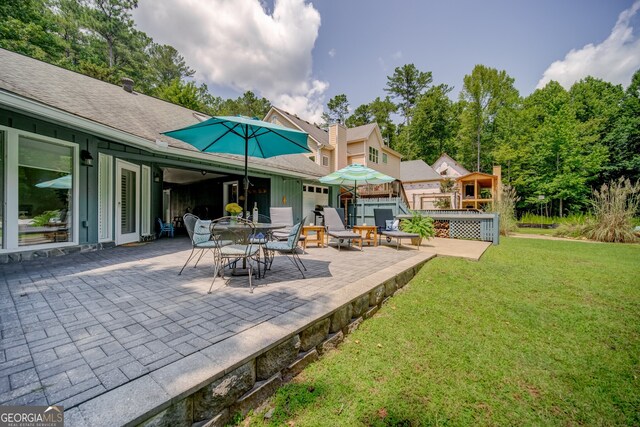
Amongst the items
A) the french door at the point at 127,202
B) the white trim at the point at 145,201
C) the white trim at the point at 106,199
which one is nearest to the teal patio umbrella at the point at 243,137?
the white trim at the point at 106,199

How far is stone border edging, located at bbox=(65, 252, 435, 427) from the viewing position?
48.6 inches

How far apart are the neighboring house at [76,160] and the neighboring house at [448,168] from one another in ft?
75.8

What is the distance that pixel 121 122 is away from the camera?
18.8 ft

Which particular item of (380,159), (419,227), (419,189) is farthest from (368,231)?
(419,189)

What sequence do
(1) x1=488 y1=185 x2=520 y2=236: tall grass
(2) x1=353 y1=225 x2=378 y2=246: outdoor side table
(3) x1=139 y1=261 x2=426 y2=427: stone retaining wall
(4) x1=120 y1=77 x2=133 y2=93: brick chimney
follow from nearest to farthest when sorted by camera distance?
1. (3) x1=139 y1=261 x2=426 y2=427: stone retaining wall
2. (2) x1=353 y1=225 x2=378 y2=246: outdoor side table
3. (4) x1=120 y1=77 x2=133 y2=93: brick chimney
4. (1) x1=488 y1=185 x2=520 y2=236: tall grass

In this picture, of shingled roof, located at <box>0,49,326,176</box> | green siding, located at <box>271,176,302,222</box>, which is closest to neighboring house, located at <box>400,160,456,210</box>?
green siding, located at <box>271,176,302,222</box>

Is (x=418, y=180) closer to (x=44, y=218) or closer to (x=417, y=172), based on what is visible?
(x=417, y=172)

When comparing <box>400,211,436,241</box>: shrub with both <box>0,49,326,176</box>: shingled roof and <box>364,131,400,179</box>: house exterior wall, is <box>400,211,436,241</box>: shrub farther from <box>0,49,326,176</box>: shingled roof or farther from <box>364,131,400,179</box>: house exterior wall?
<box>364,131,400,179</box>: house exterior wall

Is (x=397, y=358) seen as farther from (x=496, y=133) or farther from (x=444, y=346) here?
(x=496, y=133)

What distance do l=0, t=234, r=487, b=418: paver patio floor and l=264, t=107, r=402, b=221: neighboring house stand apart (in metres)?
10.0

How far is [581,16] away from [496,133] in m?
17.0

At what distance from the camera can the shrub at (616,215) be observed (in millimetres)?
9352

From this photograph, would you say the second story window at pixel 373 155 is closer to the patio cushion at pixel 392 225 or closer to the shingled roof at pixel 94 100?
the shingled roof at pixel 94 100

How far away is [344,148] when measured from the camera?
59.4 ft
